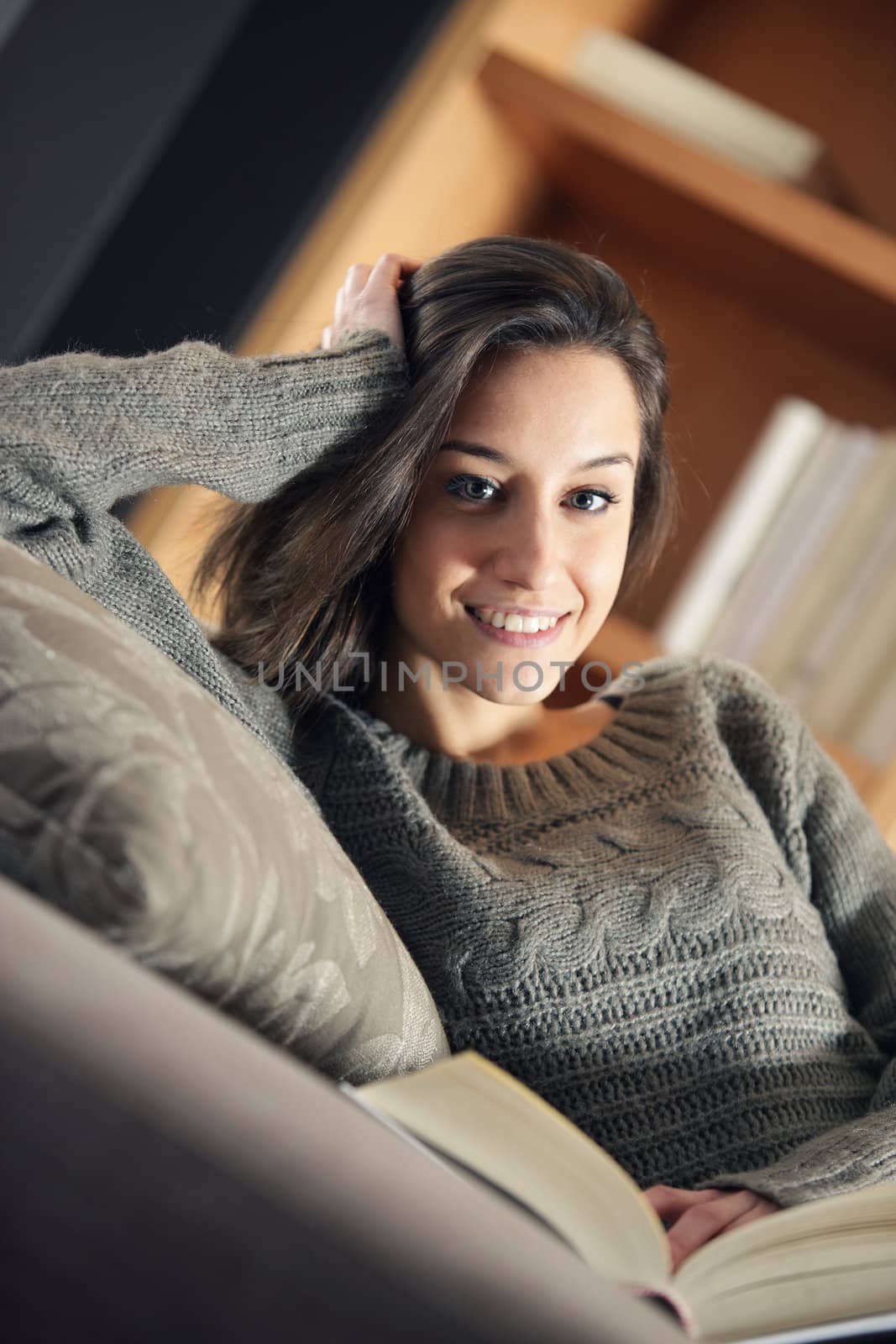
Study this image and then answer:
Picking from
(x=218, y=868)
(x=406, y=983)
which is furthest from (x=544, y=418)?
(x=218, y=868)

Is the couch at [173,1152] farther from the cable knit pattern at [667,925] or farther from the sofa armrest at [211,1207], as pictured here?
the cable knit pattern at [667,925]

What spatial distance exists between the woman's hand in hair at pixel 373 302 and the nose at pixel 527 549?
19cm

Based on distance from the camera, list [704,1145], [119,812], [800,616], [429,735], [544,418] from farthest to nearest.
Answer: [800,616] < [429,735] < [544,418] < [704,1145] < [119,812]

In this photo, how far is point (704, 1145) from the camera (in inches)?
32.9

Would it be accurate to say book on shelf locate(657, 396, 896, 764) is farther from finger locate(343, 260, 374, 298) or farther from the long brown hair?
finger locate(343, 260, 374, 298)

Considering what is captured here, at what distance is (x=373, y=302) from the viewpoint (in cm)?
106

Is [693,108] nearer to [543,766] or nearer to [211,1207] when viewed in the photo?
[543,766]

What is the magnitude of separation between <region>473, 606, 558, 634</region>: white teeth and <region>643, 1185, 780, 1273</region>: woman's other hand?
1.57 ft

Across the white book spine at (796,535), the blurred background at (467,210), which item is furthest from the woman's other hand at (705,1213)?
the white book spine at (796,535)

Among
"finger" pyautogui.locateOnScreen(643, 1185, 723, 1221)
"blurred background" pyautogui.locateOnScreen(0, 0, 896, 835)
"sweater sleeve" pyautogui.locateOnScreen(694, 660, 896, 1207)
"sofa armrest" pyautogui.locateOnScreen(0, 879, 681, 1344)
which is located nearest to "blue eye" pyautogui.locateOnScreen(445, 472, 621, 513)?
"sweater sleeve" pyautogui.locateOnScreen(694, 660, 896, 1207)

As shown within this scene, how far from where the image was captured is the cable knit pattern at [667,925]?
84 cm

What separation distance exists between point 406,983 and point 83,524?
446mm

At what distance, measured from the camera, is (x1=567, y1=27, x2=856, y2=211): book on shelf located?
1563 millimetres

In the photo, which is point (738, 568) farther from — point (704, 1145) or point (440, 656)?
point (704, 1145)
